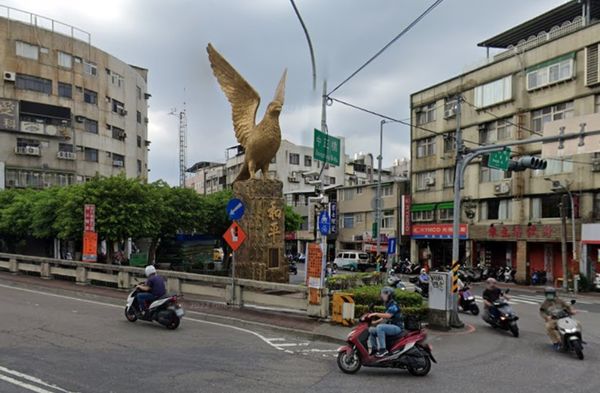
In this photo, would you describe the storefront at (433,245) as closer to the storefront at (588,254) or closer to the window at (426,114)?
the window at (426,114)

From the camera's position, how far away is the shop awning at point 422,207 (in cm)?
3935

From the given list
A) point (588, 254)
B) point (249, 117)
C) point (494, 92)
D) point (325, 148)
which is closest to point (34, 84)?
point (249, 117)

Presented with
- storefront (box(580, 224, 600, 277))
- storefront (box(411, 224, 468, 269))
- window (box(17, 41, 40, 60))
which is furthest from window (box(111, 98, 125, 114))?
storefront (box(580, 224, 600, 277))

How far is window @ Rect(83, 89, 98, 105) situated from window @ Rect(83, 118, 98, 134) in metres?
1.70

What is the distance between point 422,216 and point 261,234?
78.1ft

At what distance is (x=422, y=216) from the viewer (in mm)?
40500

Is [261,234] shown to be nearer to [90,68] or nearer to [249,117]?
[249,117]

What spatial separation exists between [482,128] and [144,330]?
2985 centimetres

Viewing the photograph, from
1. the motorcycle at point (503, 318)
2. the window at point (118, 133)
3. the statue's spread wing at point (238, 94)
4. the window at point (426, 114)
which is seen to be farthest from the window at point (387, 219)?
the motorcycle at point (503, 318)

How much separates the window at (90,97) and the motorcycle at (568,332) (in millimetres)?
43801

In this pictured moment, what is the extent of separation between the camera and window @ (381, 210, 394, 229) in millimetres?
43969

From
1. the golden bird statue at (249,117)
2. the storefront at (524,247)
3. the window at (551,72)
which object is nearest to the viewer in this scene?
the golden bird statue at (249,117)

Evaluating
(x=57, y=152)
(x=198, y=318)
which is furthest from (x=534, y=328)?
(x=57, y=152)

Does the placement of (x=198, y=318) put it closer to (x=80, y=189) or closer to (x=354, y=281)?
(x=354, y=281)
